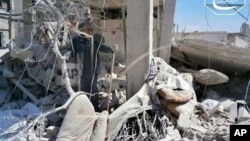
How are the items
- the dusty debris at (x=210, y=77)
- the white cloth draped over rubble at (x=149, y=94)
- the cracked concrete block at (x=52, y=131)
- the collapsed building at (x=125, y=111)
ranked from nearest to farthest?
the collapsed building at (x=125, y=111), the white cloth draped over rubble at (x=149, y=94), the cracked concrete block at (x=52, y=131), the dusty debris at (x=210, y=77)

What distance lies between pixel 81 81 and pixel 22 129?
1.57 meters

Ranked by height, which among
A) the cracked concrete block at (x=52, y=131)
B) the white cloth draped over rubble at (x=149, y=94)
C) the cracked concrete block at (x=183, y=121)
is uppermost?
the white cloth draped over rubble at (x=149, y=94)

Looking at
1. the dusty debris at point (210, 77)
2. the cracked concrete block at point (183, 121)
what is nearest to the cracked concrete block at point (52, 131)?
the cracked concrete block at point (183, 121)

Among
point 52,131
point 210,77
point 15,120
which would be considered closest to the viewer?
point 52,131

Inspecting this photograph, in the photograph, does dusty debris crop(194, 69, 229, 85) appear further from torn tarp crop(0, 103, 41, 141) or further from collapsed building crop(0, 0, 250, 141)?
torn tarp crop(0, 103, 41, 141)

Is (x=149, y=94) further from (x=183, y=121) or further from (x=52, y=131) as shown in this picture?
(x=52, y=131)

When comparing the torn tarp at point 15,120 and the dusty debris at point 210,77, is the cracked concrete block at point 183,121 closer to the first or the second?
the dusty debris at point 210,77

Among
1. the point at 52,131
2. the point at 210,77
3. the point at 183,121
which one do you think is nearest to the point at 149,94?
the point at 183,121

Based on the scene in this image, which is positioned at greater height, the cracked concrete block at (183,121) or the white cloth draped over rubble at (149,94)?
the white cloth draped over rubble at (149,94)

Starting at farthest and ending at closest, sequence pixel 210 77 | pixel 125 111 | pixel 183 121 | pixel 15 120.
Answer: pixel 210 77
pixel 15 120
pixel 125 111
pixel 183 121

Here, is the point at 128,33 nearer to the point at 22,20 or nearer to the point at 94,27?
the point at 94,27

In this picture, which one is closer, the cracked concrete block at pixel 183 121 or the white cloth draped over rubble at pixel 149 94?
the cracked concrete block at pixel 183 121

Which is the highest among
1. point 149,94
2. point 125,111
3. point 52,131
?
point 149,94

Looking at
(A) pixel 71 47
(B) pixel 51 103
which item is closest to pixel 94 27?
(A) pixel 71 47
